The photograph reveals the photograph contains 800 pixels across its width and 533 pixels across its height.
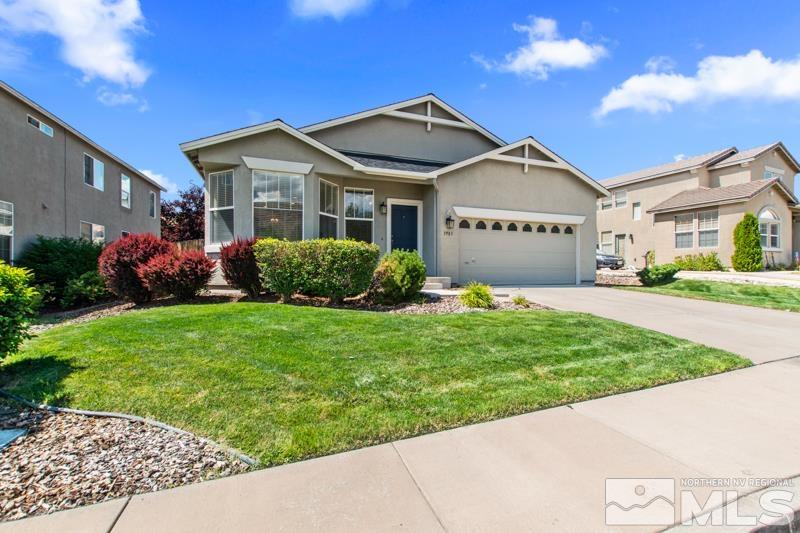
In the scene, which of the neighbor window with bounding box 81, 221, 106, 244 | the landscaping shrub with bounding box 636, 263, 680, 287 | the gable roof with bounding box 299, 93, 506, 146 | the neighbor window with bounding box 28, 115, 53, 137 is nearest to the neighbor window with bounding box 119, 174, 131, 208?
the neighbor window with bounding box 81, 221, 106, 244

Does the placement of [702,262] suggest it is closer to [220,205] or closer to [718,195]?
[718,195]

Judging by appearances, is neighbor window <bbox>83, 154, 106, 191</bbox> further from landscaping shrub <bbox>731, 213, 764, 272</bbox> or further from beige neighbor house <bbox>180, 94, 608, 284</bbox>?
landscaping shrub <bbox>731, 213, 764, 272</bbox>

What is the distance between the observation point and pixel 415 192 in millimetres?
13648

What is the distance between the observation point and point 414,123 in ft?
49.0

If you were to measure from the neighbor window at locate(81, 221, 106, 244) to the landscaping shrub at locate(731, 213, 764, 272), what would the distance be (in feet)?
97.8

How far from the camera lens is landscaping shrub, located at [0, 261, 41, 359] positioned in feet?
13.1

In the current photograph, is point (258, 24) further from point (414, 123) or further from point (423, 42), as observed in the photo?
point (414, 123)

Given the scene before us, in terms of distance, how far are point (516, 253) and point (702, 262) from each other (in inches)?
550

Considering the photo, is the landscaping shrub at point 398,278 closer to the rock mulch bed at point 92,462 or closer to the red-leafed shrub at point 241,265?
the red-leafed shrub at point 241,265

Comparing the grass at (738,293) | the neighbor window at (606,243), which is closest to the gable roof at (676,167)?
the neighbor window at (606,243)

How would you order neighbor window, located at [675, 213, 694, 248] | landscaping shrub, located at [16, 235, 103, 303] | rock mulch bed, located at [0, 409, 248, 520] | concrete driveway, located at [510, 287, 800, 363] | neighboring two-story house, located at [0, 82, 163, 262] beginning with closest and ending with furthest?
rock mulch bed, located at [0, 409, 248, 520], concrete driveway, located at [510, 287, 800, 363], landscaping shrub, located at [16, 235, 103, 303], neighboring two-story house, located at [0, 82, 163, 262], neighbor window, located at [675, 213, 694, 248]

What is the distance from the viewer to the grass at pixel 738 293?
10361 mm

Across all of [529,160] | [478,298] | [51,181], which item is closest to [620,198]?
[529,160]

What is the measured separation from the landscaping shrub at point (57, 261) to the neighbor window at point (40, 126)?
152 inches
